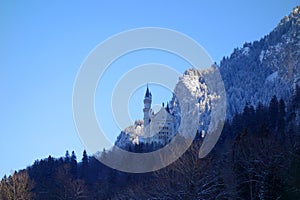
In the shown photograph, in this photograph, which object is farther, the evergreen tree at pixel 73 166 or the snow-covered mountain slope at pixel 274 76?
the snow-covered mountain slope at pixel 274 76

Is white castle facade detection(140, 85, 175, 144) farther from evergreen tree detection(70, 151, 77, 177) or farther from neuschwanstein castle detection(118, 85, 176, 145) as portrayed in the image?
evergreen tree detection(70, 151, 77, 177)

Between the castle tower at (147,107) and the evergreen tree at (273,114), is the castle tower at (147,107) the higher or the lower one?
the higher one

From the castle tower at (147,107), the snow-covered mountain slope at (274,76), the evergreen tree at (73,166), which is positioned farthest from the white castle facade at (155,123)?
the evergreen tree at (73,166)

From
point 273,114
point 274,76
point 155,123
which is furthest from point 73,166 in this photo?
point 274,76

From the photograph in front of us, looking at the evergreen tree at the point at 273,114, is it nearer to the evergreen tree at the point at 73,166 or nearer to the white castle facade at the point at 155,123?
the evergreen tree at the point at 73,166

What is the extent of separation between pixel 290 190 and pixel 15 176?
1597 inches

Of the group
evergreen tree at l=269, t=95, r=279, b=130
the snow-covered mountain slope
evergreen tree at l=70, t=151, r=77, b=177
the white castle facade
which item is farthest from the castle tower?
evergreen tree at l=269, t=95, r=279, b=130

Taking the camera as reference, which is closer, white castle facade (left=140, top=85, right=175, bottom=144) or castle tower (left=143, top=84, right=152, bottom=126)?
white castle facade (left=140, top=85, right=175, bottom=144)

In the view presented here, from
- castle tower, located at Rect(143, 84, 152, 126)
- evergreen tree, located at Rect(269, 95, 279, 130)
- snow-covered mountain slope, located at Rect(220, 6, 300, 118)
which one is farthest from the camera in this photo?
snow-covered mountain slope, located at Rect(220, 6, 300, 118)

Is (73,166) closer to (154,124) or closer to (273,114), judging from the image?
(273,114)

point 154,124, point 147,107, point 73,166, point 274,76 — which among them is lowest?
point 73,166

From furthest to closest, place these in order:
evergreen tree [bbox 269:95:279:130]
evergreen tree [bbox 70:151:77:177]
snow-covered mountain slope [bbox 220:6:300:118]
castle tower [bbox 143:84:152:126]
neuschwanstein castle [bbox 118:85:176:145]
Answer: snow-covered mountain slope [bbox 220:6:300:118] < castle tower [bbox 143:84:152:126] < neuschwanstein castle [bbox 118:85:176:145] < evergreen tree [bbox 70:151:77:177] < evergreen tree [bbox 269:95:279:130]

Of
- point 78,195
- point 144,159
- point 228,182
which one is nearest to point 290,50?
point 144,159

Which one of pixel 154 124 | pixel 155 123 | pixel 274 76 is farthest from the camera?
pixel 274 76
